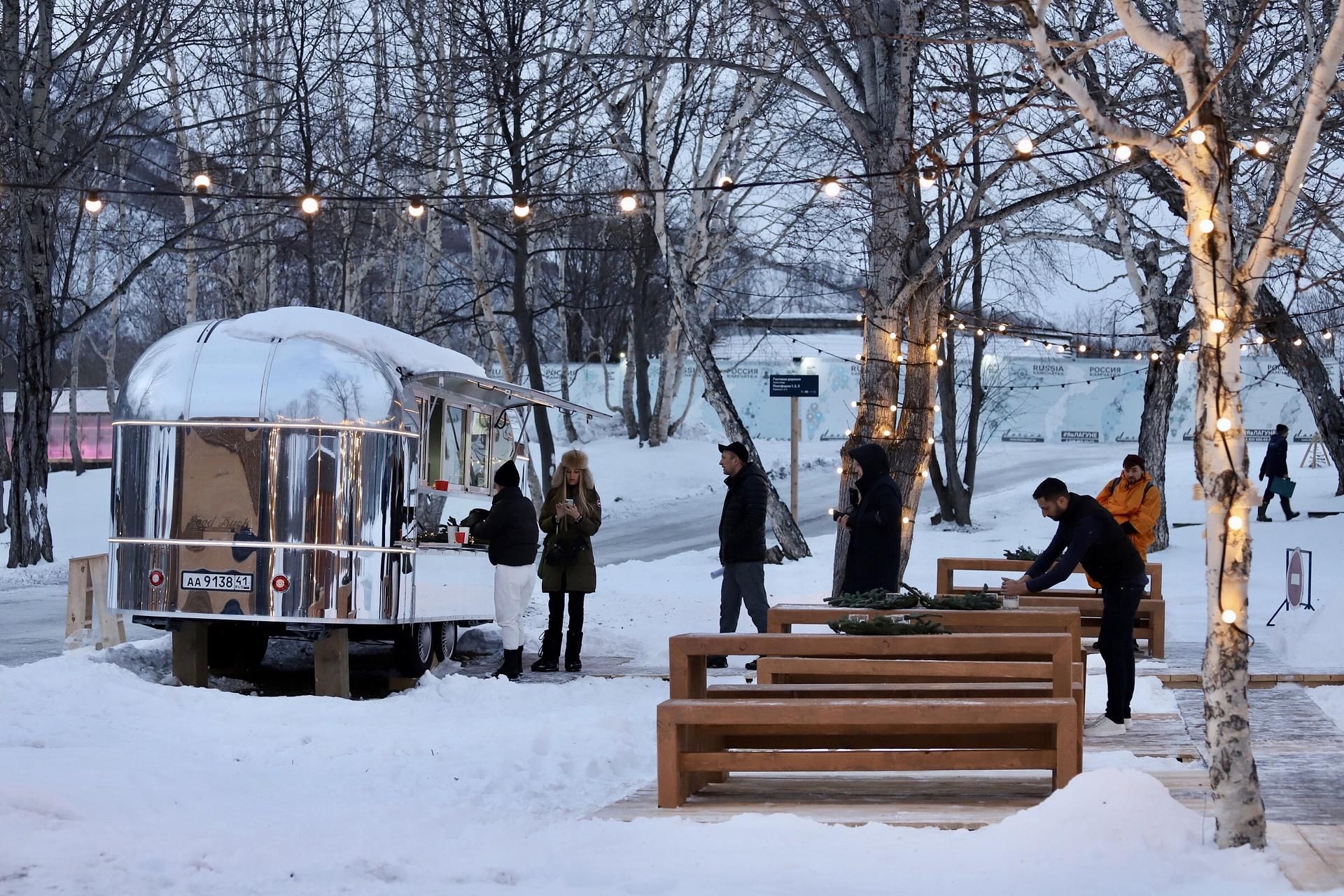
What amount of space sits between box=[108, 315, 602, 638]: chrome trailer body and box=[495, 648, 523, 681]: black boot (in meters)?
0.93

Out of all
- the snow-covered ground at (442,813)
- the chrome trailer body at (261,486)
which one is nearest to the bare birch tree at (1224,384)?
the snow-covered ground at (442,813)

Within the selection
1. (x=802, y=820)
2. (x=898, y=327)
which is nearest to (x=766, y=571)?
(x=898, y=327)

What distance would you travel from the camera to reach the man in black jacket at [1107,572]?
8961mm

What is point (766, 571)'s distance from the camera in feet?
64.2

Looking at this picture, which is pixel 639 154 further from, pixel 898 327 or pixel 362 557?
pixel 362 557

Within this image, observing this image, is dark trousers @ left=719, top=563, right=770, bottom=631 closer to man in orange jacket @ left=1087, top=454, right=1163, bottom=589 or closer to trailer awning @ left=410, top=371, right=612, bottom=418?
trailer awning @ left=410, top=371, right=612, bottom=418

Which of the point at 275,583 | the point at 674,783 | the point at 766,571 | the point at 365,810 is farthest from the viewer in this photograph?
the point at 766,571

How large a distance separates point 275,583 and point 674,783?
4856 millimetres

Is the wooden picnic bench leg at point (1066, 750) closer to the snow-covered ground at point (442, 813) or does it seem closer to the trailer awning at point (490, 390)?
the snow-covered ground at point (442, 813)

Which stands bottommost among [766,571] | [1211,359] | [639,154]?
[766,571]

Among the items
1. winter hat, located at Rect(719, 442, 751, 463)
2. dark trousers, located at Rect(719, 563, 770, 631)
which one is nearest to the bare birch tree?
winter hat, located at Rect(719, 442, 751, 463)

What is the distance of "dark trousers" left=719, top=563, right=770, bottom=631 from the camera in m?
→ 11.6

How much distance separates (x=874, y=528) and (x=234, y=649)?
213 inches

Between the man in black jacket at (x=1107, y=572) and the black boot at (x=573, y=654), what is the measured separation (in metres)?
4.02
